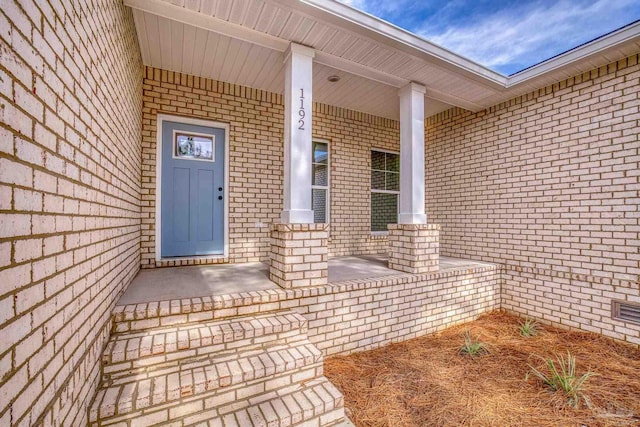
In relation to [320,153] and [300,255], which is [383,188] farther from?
[300,255]

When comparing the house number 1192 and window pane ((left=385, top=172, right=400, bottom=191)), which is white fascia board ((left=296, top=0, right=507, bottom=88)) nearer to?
the house number 1192

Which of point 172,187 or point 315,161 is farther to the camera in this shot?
point 315,161

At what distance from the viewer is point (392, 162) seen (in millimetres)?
5941

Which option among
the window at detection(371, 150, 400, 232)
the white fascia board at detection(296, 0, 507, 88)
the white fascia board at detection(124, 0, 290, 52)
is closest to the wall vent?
the white fascia board at detection(296, 0, 507, 88)

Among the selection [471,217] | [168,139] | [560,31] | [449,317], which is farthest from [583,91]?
[168,139]

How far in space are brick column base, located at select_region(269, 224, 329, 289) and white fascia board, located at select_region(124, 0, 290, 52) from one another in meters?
2.05

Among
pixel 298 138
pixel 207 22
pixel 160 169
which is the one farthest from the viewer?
pixel 160 169

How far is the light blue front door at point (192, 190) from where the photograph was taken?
3.89 metres

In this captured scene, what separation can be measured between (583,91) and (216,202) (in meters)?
5.38

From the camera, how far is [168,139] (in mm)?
3887

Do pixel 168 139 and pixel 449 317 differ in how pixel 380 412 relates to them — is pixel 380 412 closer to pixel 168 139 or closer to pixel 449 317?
pixel 449 317

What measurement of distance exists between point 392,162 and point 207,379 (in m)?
5.27

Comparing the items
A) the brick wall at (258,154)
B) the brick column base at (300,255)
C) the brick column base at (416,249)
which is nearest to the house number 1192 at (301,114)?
the brick column base at (300,255)

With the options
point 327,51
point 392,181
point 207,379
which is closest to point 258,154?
point 327,51
